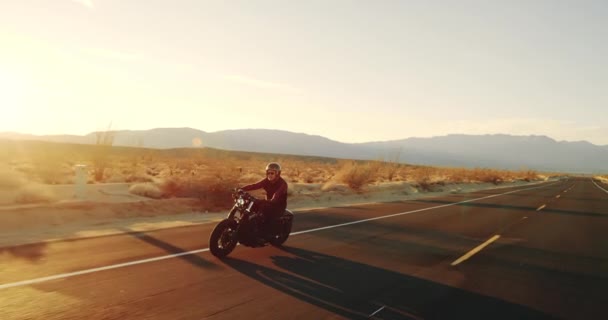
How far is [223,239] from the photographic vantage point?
7996 millimetres

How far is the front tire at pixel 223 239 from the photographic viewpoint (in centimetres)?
782

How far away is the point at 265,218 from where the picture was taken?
27.8 feet

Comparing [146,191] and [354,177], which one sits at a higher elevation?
[354,177]

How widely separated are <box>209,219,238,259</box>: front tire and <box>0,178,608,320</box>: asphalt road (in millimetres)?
212

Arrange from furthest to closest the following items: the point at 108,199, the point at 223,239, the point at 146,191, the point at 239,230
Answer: the point at 146,191, the point at 108,199, the point at 223,239, the point at 239,230

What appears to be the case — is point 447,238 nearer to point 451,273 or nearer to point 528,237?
point 528,237

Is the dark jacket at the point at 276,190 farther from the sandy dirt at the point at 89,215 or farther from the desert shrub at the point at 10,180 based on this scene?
the desert shrub at the point at 10,180

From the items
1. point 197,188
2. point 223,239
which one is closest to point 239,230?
point 223,239

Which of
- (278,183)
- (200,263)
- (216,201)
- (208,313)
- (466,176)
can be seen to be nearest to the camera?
(208,313)

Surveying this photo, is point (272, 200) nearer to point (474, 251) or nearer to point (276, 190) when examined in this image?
point (276, 190)

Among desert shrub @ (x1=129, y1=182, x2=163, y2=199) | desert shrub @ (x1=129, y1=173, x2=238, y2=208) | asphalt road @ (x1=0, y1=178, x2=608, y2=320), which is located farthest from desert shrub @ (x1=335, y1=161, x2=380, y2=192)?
asphalt road @ (x1=0, y1=178, x2=608, y2=320)

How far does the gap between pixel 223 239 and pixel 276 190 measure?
4.93 ft

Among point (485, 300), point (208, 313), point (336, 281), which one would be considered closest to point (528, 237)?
point (485, 300)

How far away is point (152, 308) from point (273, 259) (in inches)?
125
